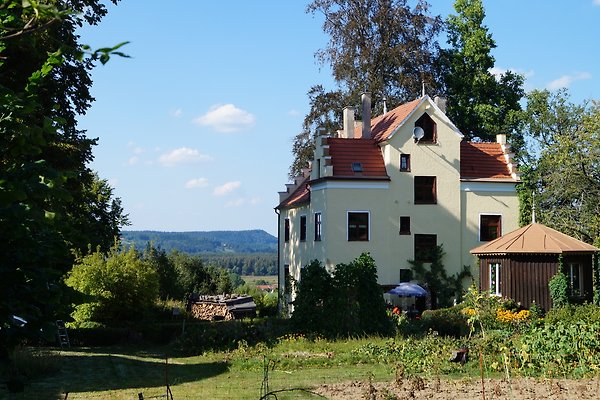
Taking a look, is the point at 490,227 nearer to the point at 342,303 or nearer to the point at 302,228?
the point at 302,228

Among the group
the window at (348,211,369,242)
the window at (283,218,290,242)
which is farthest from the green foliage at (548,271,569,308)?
the window at (283,218,290,242)

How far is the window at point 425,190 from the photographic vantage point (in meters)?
38.4

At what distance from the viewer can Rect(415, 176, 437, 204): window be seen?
38406 millimetres

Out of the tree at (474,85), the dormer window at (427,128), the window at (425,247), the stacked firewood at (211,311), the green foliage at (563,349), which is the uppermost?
the tree at (474,85)

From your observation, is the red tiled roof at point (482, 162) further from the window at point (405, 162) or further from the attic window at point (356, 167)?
the attic window at point (356, 167)

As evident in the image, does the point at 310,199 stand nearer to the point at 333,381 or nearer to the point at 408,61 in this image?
the point at 408,61

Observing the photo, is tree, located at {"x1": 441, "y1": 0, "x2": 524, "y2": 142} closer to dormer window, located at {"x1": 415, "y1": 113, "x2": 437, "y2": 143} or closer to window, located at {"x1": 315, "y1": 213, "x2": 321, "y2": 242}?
dormer window, located at {"x1": 415, "y1": 113, "x2": 437, "y2": 143}

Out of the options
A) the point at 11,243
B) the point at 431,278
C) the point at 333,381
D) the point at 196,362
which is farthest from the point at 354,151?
the point at 11,243

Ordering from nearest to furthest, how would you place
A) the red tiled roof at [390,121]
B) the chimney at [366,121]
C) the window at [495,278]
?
1. the window at [495,278]
2. the red tiled roof at [390,121]
3. the chimney at [366,121]

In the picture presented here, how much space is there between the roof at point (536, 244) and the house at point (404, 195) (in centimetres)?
452

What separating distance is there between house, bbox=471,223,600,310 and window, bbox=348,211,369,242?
682cm

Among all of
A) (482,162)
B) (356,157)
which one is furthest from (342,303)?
(482,162)

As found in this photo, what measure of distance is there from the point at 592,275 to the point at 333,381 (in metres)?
21.3

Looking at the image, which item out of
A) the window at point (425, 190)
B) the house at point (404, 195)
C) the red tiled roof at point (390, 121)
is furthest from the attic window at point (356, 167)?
the window at point (425, 190)
